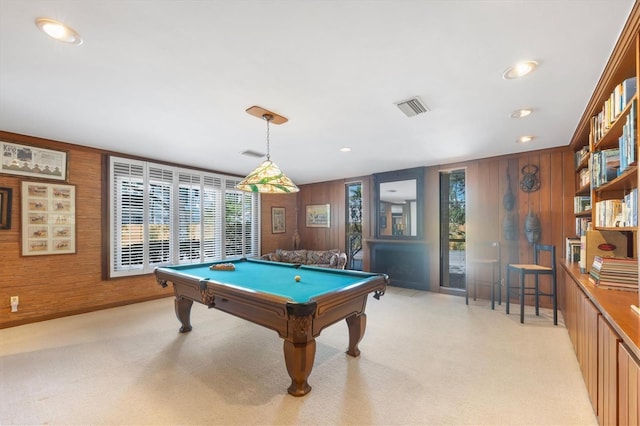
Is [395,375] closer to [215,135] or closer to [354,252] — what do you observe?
[215,135]

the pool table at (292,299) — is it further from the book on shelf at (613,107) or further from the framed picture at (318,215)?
the framed picture at (318,215)

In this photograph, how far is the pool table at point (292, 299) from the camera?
2.08 meters

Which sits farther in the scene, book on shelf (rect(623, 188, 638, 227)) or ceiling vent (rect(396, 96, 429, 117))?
ceiling vent (rect(396, 96, 429, 117))

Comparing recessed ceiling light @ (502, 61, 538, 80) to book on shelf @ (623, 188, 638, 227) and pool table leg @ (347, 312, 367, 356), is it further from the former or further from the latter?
pool table leg @ (347, 312, 367, 356)

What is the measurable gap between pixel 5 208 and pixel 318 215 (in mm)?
5378

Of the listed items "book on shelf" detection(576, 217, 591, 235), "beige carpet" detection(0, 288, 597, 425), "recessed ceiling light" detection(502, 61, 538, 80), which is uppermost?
"recessed ceiling light" detection(502, 61, 538, 80)

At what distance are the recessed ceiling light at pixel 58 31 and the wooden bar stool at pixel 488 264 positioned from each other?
5129 mm

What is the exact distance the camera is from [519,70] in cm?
207

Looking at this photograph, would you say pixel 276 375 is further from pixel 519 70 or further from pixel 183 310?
pixel 519 70

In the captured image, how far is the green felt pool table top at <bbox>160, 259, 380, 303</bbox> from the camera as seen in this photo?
242 cm

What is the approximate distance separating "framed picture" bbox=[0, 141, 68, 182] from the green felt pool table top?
89.3 inches

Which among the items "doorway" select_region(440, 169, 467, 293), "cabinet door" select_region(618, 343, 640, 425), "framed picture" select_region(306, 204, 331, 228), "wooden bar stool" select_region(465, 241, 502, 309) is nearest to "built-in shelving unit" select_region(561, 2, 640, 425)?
"cabinet door" select_region(618, 343, 640, 425)

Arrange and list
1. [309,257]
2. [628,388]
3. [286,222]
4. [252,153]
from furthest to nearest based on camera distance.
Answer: [286,222]
[309,257]
[252,153]
[628,388]

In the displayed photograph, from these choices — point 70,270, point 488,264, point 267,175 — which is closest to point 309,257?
point 488,264
